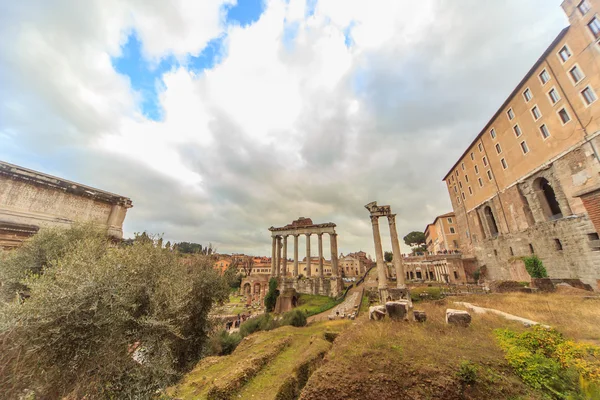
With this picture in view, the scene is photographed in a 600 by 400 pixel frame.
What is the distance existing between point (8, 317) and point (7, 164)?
372 inches

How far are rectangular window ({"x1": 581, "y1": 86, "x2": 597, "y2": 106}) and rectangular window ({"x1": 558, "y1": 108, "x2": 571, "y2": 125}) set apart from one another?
1.57 metres

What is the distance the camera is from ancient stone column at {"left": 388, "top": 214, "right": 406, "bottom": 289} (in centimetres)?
1848

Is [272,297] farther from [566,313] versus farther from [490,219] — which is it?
[490,219]

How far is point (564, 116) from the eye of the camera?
20.5 metres

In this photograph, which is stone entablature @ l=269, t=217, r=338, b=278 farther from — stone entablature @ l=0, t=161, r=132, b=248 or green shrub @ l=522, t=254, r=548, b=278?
stone entablature @ l=0, t=161, r=132, b=248

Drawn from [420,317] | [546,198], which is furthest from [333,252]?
[546,198]

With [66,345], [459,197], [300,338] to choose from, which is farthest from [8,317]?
[459,197]

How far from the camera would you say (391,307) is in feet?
29.7

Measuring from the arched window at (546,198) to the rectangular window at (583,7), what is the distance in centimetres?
1488

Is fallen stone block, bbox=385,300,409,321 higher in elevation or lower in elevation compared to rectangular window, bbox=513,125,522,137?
lower

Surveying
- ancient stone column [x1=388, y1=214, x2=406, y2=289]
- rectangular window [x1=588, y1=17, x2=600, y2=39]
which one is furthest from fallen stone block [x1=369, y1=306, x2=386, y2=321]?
rectangular window [x1=588, y1=17, x2=600, y2=39]

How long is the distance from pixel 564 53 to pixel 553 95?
3.58 m

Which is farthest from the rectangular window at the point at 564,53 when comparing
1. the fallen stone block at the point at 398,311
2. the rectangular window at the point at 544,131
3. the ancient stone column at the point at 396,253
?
the fallen stone block at the point at 398,311

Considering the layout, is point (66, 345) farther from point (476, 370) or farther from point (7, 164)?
point (7, 164)
